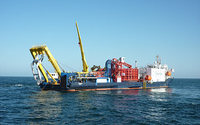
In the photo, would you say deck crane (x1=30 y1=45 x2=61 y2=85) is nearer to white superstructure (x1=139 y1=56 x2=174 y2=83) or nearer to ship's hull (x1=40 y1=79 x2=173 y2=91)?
ship's hull (x1=40 y1=79 x2=173 y2=91)

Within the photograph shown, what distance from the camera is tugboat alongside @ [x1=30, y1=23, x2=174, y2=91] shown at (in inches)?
1839

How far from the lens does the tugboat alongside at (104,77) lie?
4671cm

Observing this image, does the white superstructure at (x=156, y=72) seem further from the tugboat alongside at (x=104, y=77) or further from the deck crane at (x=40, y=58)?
the deck crane at (x=40, y=58)

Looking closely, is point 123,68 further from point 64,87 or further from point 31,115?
point 31,115

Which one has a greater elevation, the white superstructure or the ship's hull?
the white superstructure

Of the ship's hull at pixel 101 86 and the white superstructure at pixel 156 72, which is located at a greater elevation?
the white superstructure at pixel 156 72

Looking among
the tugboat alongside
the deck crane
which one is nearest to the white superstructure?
the tugboat alongside

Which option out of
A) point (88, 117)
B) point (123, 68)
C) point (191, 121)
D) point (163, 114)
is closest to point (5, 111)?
point (88, 117)

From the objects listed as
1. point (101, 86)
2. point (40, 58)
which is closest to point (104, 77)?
point (101, 86)

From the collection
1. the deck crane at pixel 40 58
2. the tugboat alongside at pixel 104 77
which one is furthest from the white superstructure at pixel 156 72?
the deck crane at pixel 40 58

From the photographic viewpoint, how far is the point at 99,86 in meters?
50.1

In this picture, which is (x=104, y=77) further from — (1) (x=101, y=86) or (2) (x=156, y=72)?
(2) (x=156, y=72)

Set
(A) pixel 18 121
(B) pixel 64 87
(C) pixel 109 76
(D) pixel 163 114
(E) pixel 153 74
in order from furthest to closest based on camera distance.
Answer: (E) pixel 153 74 < (C) pixel 109 76 < (B) pixel 64 87 < (D) pixel 163 114 < (A) pixel 18 121

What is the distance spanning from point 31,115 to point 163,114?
1627 cm
